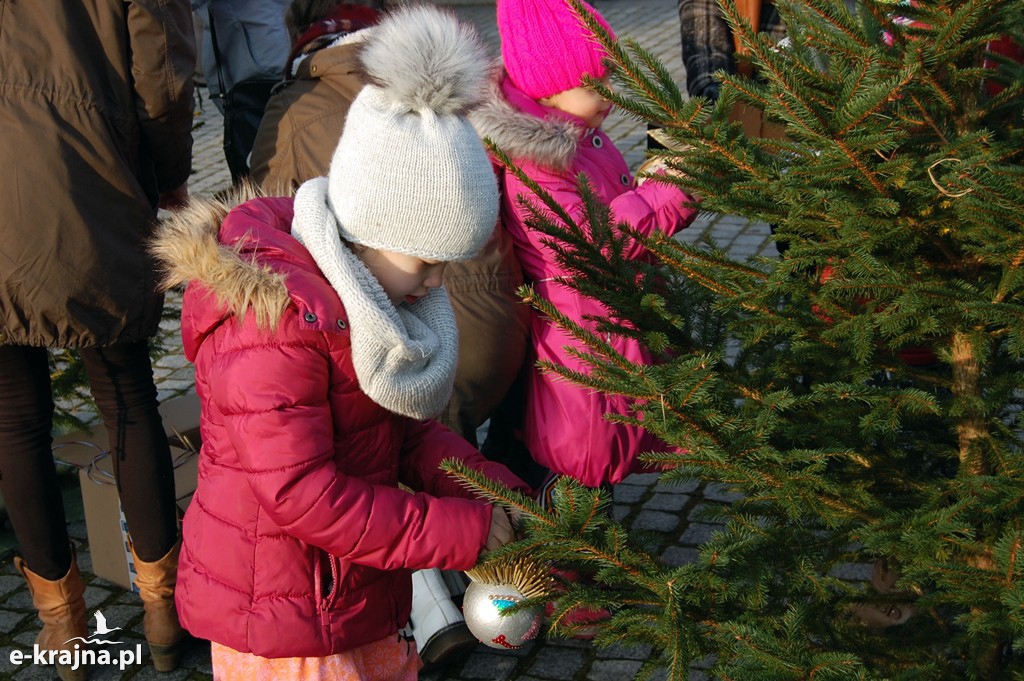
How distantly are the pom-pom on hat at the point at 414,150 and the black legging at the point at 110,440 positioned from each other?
4.36ft

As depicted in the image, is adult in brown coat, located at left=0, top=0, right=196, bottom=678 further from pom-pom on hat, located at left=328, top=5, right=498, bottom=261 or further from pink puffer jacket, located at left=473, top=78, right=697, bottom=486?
pom-pom on hat, located at left=328, top=5, right=498, bottom=261

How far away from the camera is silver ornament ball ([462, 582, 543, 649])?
225 centimetres

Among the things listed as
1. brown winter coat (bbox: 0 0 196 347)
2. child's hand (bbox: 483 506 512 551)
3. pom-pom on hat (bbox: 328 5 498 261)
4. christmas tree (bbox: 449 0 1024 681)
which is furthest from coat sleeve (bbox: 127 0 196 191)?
child's hand (bbox: 483 506 512 551)

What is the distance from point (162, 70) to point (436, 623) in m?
1.72

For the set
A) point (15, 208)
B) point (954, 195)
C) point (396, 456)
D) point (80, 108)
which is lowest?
point (396, 456)

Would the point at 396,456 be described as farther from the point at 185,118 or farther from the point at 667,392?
the point at 185,118

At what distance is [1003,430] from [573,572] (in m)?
0.81

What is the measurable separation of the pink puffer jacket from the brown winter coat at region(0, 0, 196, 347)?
89 centimetres

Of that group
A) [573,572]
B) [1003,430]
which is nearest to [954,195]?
[1003,430]

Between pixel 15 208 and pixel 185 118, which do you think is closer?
pixel 15 208

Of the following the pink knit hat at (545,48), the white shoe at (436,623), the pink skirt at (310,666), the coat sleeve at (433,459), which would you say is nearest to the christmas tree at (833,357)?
the coat sleeve at (433,459)

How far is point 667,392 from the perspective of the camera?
5.98 feet

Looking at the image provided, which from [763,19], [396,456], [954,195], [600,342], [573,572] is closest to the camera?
[954,195]

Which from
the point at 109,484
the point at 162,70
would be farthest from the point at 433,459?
the point at 109,484
